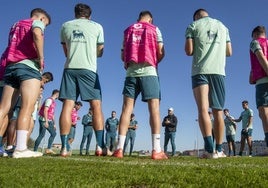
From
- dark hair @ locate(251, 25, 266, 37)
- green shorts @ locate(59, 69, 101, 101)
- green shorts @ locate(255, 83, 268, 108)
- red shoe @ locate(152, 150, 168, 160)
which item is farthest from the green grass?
dark hair @ locate(251, 25, 266, 37)

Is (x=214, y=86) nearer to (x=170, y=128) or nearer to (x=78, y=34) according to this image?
(x=78, y=34)

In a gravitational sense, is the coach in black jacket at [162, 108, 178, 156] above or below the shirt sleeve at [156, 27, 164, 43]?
below

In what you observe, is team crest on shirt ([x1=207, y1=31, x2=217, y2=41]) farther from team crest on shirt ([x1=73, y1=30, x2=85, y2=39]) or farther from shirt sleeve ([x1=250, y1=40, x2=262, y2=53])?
team crest on shirt ([x1=73, y1=30, x2=85, y2=39])

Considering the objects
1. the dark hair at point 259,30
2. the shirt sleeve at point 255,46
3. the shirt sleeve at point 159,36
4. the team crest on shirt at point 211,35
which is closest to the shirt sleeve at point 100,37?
the shirt sleeve at point 159,36

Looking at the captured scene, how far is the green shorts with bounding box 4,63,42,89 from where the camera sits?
596 centimetres

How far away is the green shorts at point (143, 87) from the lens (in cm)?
641

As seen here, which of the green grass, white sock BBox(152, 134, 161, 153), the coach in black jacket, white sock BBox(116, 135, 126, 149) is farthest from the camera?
the coach in black jacket

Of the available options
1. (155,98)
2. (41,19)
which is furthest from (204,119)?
(41,19)

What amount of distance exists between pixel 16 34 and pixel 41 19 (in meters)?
0.62

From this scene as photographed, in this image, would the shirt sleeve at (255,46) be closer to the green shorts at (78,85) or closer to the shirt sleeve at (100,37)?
the shirt sleeve at (100,37)

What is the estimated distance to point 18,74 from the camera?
5969mm

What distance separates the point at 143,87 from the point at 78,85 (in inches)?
51.1

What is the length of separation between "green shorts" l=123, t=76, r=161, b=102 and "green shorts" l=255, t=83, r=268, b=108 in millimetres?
2463

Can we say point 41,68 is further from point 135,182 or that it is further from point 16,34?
point 135,182
